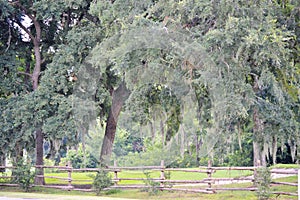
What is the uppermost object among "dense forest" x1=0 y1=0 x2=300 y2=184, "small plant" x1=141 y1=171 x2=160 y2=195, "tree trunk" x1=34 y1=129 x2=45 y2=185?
"dense forest" x1=0 y1=0 x2=300 y2=184

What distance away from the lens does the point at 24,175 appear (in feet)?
61.3

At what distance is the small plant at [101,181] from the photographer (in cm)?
1759

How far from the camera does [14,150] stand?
1945 centimetres

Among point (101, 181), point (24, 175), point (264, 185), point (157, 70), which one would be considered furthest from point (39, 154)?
point (264, 185)

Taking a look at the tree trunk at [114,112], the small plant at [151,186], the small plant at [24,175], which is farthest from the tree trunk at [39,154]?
the small plant at [151,186]

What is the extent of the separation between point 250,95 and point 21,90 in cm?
985

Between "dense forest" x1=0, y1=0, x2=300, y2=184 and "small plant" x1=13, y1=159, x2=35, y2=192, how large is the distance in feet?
2.74

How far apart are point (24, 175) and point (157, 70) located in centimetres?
744

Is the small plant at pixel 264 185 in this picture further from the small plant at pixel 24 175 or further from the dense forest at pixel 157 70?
the small plant at pixel 24 175

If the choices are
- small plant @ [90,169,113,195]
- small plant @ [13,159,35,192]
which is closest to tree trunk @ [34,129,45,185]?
small plant @ [13,159,35,192]

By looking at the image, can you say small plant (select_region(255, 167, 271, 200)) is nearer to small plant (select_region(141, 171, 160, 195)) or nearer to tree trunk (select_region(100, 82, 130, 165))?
small plant (select_region(141, 171, 160, 195))

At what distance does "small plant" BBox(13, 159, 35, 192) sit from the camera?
1867cm

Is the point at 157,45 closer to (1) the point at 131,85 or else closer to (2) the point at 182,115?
(1) the point at 131,85

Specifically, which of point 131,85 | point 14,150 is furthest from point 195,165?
point 131,85
